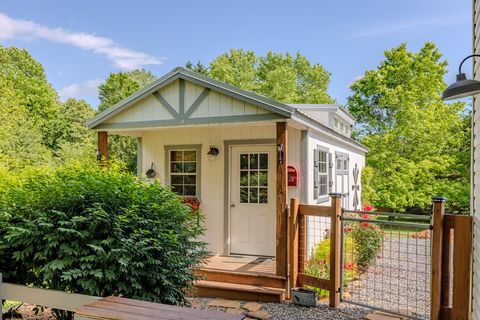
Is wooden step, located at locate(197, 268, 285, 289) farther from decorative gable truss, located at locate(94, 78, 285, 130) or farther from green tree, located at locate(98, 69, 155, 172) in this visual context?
green tree, located at locate(98, 69, 155, 172)

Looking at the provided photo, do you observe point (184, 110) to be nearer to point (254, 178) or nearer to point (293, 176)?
point (254, 178)

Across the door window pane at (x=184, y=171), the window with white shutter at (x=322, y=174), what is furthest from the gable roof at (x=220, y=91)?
the door window pane at (x=184, y=171)

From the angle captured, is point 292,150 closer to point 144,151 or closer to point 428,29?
point 144,151

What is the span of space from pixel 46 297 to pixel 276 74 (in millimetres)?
23453

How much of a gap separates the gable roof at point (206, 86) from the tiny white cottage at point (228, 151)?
2 cm

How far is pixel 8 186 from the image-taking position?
3.92 m

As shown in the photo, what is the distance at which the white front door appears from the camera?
6746mm

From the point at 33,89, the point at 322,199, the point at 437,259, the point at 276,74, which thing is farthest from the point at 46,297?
the point at 276,74

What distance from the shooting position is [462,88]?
251cm

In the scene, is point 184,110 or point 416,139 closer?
point 184,110

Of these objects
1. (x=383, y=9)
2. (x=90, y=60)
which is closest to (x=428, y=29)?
(x=383, y=9)

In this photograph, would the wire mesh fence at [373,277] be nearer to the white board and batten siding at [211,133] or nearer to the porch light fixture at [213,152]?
the white board and batten siding at [211,133]

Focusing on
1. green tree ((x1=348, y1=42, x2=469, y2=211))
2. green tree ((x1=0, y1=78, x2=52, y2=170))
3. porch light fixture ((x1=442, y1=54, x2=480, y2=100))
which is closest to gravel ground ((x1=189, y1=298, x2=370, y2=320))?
porch light fixture ((x1=442, y1=54, x2=480, y2=100))

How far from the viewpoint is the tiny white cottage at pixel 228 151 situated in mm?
5742
